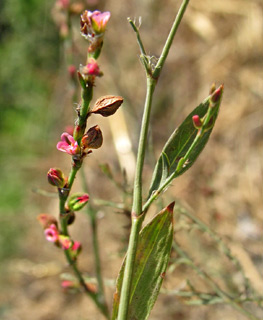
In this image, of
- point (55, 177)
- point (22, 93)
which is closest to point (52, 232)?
point (55, 177)

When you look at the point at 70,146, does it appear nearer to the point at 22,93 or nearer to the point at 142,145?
the point at 142,145

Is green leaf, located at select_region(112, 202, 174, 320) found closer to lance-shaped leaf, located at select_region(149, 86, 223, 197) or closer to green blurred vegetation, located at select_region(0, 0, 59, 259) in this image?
lance-shaped leaf, located at select_region(149, 86, 223, 197)

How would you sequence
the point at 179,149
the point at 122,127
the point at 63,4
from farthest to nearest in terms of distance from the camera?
1. the point at 122,127
2. the point at 63,4
3. the point at 179,149

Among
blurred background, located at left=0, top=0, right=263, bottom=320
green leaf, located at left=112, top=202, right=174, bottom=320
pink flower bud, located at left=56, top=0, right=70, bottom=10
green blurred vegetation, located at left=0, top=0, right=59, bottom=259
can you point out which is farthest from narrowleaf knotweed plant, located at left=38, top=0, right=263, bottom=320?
green blurred vegetation, located at left=0, top=0, right=59, bottom=259

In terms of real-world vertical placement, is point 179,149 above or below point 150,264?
above

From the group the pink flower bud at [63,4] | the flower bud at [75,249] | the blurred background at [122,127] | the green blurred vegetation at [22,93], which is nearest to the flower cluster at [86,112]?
the flower bud at [75,249]

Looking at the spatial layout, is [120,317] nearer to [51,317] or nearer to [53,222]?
[53,222]

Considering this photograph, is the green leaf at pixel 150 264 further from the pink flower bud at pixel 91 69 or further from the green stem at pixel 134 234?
the pink flower bud at pixel 91 69

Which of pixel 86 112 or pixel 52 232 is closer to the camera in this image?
pixel 86 112
